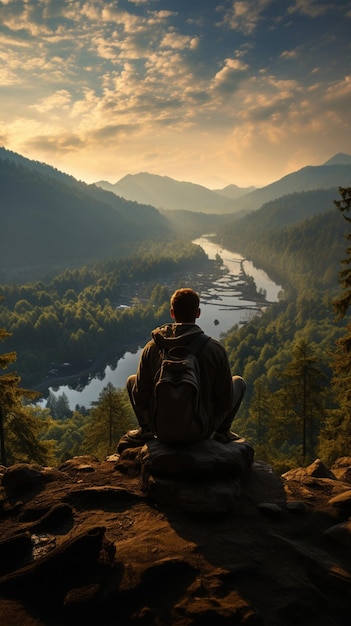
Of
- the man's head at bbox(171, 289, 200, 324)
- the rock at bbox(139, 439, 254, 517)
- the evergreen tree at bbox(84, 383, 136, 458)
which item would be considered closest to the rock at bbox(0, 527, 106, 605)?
the rock at bbox(139, 439, 254, 517)

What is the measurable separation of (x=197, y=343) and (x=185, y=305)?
2.25ft

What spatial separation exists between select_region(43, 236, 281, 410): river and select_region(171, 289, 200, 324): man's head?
77018 mm

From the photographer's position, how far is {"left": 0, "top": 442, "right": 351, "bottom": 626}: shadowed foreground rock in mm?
4402

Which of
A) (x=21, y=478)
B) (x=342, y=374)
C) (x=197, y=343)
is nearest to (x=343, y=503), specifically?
(x=197, y=343)

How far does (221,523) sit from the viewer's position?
600 cm

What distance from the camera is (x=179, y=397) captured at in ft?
20.8

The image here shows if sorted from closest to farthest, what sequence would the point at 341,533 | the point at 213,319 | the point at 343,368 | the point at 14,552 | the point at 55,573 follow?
the point at 55,573 → the point at 14,552 → the point at 341,533 → the point at 343,368 → the point at 213,319

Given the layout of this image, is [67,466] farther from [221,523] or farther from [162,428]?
[221,523]

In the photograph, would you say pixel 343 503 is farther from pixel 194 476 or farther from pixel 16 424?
pixel 16 424

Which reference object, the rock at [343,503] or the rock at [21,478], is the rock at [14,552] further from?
the rock at [343,503]

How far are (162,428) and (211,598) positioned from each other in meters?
2.61

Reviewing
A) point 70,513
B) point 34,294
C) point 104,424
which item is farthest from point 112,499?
point 34,294

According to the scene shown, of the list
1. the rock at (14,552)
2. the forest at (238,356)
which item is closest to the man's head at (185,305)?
the rock at (14,552)

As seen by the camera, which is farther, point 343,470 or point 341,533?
point 343,470
